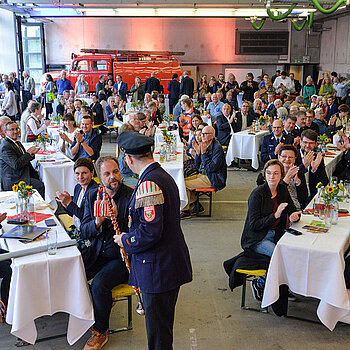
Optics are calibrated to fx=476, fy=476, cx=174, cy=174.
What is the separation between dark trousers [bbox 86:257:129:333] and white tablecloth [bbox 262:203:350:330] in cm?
117

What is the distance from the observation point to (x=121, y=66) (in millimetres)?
18609

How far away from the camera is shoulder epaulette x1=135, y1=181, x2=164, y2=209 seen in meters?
2.66

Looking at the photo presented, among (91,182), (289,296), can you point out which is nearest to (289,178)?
(289,296)

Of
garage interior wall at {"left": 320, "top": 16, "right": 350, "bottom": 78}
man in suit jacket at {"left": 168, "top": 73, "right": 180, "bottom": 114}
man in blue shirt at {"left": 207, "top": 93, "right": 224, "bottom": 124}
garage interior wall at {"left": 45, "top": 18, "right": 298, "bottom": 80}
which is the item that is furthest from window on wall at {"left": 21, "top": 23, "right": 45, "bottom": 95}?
man in blue shirt at {"left": 207, "top": 93, "right": 224, "bottom": 124}

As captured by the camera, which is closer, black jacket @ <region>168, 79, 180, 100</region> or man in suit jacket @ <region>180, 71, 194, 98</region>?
black jacket @ <region>168, 79, 180, 100</region>

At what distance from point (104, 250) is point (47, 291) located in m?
0.55

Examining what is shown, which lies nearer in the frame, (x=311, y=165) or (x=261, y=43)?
(x=311, y=165)

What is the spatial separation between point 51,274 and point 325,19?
68.9ft

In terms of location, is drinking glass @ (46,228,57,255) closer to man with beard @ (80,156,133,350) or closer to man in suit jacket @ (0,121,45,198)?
man with beard @ (80,156,133,350)

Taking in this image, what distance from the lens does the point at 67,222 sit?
4734mm

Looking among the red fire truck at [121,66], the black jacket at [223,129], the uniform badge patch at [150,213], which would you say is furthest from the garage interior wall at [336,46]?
the uniform badge patch at [150,213]

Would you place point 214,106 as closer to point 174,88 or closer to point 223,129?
point 223,129

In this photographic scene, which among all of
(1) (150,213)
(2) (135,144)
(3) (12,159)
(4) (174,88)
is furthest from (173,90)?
(1) (150,213)

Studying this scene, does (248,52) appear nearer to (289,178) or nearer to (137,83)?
(137,83)
